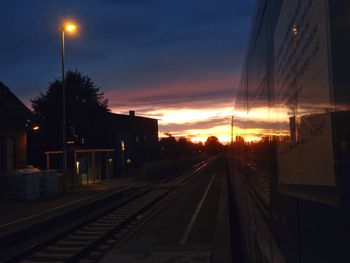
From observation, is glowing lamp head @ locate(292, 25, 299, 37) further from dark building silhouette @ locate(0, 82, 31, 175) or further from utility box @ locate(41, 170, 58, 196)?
dark building silhouette @ locate(0, 82, 31, 175)

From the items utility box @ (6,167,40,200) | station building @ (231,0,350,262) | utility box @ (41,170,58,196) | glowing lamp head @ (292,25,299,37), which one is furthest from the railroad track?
glowing lamp head @ (292,25,299,37)

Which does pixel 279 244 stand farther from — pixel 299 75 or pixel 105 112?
pixel 105 112

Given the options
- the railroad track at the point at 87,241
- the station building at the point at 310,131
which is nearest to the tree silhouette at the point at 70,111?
the railroad track at the point at 87,241

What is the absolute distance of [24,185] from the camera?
26953mm

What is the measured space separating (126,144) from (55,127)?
11.4m

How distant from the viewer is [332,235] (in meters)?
1.92

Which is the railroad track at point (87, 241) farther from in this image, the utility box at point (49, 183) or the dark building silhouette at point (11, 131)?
the dark building silhouette at point (11, 131)

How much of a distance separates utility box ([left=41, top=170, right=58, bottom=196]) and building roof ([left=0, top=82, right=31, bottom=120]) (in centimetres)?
498

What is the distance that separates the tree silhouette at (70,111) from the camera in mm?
58781

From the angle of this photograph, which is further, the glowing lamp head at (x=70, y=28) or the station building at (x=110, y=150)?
the station building at (x=110, y=150)

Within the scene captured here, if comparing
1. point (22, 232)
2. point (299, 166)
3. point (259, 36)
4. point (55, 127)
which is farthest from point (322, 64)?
point (55, 127)

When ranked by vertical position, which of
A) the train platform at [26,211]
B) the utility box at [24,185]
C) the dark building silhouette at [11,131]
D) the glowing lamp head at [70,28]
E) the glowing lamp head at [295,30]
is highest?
the glowing lamp head at [70,28]

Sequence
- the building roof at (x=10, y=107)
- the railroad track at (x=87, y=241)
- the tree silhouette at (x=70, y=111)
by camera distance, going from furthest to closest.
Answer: the tree silhouette at (x=70, y=111), the building roof at (x=10, y=107), the railroad track at (x=87, y=241)

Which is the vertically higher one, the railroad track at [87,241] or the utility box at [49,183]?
the utility box at [49,183]
